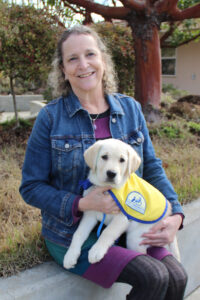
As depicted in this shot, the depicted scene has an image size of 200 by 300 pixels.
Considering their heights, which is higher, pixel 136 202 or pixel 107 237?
pixel 136 202

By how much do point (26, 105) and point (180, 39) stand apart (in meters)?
7.32

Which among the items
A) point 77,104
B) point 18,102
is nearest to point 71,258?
point 77,104

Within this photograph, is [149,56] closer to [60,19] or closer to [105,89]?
[60,19]

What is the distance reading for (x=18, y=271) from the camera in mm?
2266

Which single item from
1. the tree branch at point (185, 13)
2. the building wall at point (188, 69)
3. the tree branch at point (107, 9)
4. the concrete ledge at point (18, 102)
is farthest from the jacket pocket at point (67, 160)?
the building wall at point (188, 69)

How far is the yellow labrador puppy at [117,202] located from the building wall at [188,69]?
47.6 feet

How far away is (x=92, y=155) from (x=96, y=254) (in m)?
0.64

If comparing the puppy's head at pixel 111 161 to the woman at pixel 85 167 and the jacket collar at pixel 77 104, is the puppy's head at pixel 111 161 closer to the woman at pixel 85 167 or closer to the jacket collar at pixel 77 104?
the woman at pixel 85 167

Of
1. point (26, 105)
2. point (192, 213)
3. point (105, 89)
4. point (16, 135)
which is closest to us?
point (105, 89)

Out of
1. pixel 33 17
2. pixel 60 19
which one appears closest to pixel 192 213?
pixel 33 17

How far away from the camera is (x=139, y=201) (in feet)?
7.25

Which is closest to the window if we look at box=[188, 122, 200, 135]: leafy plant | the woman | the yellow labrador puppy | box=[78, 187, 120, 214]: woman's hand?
box=[188, 122, 200, 135]: leafy plant

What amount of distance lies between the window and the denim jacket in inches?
593

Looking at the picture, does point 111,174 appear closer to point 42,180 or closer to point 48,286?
point 42,180
